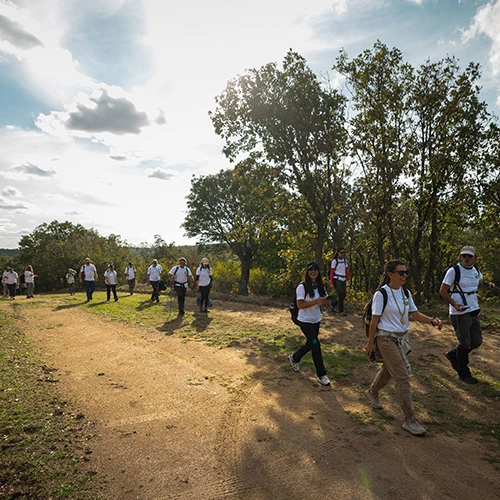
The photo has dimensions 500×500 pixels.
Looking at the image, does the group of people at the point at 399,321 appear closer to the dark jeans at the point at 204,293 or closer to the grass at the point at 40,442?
the grass at the point at 40,442

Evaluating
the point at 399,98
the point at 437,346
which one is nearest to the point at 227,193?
the point at 399,98

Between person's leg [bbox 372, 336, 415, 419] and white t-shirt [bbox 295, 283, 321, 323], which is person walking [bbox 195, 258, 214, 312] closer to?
white t-shirt [bbox 295, 283, 321, 323]

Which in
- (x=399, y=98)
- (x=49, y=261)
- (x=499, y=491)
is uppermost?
(x=399, y=98)

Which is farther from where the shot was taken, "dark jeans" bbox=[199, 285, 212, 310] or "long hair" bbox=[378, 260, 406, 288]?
"dark jeans" bbox=[199, 285, 212, 310]

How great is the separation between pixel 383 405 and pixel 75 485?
12.5 ft

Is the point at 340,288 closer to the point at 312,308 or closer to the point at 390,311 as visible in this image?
the point at 312,308

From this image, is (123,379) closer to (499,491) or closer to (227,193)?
(499,491)

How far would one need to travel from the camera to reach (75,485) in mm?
3314

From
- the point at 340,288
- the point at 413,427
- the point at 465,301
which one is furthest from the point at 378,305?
the point at 340,288

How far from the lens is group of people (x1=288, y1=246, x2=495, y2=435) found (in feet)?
14.6

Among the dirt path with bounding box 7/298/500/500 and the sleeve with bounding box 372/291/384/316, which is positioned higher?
the sleeve with bounding box 372/291/384/316

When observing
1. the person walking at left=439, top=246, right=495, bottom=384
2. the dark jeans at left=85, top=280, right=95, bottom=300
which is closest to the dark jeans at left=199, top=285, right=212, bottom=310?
the dark jeans at left=85, top=280, right=95, bottom=300

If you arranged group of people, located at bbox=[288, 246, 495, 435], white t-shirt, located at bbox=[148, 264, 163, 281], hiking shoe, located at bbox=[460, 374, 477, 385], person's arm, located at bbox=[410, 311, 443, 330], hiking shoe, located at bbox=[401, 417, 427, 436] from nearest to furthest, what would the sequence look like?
1. hiking shoe, located at bbox=[401, 417, 427, 436]
2. group of people, located at bbox=[288, 246, 495, 435]
3. person's arm, located at bbox=[410, 311, 443, 330]
4. hiking shoe, located at bbox=[460, 374, 477, 385]
5. white t-shirt, located at bbox=[148, 264, 163, 281]

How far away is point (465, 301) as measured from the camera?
19.5 ft
